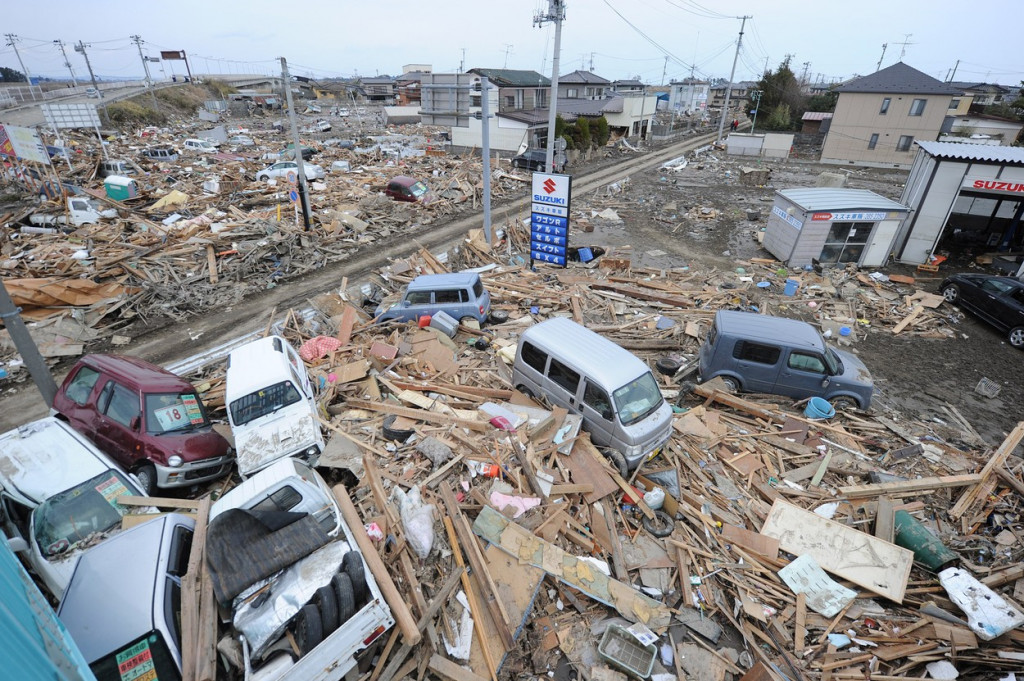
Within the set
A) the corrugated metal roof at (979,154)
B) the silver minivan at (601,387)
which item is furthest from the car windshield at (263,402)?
the corrugated metal roof at (979,154)

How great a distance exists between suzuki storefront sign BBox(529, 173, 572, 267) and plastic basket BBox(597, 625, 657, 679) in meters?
13.6

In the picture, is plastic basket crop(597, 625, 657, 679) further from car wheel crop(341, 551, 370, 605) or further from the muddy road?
the muddy road

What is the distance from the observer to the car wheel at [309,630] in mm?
4422

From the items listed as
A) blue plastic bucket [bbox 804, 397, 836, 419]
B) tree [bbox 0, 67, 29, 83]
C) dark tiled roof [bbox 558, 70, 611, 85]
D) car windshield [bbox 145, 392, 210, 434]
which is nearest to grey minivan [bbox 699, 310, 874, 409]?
blue plastic bucket [bbox 804, 397, 836, 419]

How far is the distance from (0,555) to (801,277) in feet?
71.8

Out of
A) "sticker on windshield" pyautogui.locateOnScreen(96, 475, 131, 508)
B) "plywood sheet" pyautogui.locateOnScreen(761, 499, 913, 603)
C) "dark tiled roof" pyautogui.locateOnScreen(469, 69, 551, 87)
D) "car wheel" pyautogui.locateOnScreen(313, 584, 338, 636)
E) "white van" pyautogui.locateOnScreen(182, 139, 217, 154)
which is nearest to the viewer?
"car wheel" pyautogui.locateOnScreen(313, 584, 338, 636)

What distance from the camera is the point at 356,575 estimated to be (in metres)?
4.90

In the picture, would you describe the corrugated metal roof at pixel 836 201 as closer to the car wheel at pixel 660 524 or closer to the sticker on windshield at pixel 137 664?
the car wheel at pixel 660 524

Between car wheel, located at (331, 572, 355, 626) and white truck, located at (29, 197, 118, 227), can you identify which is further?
white truck, located at (29, 197, 118, 227)

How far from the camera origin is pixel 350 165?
35.1 metres

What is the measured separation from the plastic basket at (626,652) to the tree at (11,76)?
138 meters

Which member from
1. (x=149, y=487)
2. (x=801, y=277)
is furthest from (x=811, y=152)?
(x=149, y=487)

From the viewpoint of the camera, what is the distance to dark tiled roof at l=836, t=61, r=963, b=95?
36219 millimetres

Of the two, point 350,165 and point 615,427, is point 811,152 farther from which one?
point 615,427
